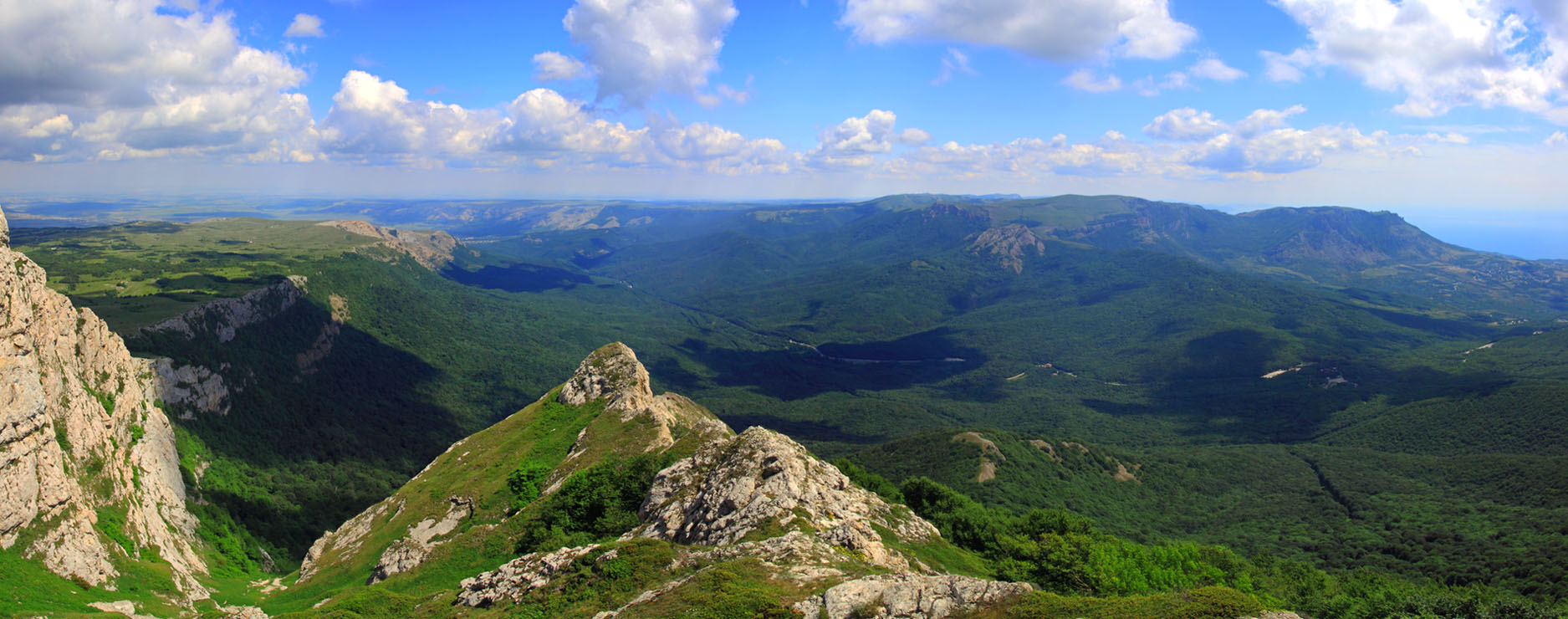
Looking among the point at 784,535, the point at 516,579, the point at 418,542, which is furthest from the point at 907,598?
the point at 418,542

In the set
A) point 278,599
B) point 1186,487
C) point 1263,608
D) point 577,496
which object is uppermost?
point 1263,608

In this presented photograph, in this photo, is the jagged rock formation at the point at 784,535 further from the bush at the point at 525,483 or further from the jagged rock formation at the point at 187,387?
the jagged rock formation at the point at 187,387

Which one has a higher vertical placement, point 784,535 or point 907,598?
point 907,598

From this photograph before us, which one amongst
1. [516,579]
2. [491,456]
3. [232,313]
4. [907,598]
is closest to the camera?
[907,598]

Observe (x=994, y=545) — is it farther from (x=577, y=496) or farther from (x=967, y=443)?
(x=967, y=443)

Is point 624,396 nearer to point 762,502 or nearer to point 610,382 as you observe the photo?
point 610,382

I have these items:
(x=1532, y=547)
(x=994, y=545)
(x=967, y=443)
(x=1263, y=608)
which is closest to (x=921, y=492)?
(x=994, y=545)

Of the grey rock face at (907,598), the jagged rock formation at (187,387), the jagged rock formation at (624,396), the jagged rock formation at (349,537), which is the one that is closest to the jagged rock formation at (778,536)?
the grey rock face at (907,598)
